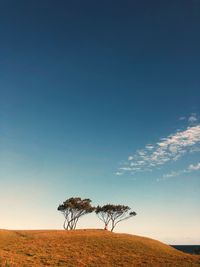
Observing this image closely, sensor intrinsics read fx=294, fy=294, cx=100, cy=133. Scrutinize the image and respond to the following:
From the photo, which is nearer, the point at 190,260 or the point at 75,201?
the point at 190,260

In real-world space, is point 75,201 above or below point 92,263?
above

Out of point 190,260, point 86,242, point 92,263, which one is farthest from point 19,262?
point 190,260

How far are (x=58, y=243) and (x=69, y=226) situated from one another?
173ft

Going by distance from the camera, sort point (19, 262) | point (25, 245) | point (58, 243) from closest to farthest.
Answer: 1. point (19, 262)
2. point (25, 245)
3. point (58, 243)

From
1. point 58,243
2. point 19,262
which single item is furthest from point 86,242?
point 19,262

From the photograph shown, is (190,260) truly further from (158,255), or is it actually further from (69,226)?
(69,226)

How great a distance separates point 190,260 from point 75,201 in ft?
210

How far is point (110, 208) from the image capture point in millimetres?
108250

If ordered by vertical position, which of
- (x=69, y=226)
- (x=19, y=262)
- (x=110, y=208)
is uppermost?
(x=110, y=208)

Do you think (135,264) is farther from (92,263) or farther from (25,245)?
(25,245)

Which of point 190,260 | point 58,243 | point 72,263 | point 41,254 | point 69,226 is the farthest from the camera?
point 69,226

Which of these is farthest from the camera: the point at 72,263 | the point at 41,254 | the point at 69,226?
the point at 69,226

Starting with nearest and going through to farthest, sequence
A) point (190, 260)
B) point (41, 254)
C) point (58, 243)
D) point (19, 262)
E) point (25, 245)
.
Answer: point (19, 262) < point (41, 254) < point (190, 260) < point (25, 245) < point (58, 243)

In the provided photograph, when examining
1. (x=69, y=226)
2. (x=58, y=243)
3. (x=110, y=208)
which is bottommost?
(x=58, y=243)
